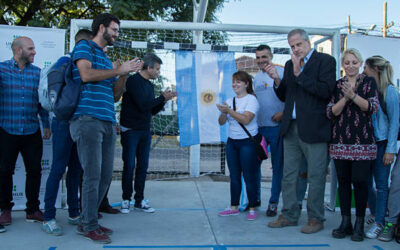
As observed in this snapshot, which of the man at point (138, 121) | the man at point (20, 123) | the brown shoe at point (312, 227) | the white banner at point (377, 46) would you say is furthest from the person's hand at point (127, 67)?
the white banner at point (377, 46)

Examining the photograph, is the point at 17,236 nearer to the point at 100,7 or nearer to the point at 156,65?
the point at 156,65

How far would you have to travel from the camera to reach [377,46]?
15.4 feet

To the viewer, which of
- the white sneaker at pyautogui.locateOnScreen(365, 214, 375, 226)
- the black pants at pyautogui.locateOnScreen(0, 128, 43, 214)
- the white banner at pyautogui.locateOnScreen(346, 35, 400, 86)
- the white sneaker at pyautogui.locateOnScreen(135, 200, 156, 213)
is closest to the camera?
the black pants at pyautogui.locateOnScreen(0, 128, 43, 214)

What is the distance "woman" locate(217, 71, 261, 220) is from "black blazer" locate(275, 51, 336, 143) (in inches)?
24.4

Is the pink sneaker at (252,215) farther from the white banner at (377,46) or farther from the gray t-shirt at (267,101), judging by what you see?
the white banner at (377,46)

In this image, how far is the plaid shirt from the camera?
3.65 metres

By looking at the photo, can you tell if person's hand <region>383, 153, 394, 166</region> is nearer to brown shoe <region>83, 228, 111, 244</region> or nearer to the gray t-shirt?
the gray t-shirt

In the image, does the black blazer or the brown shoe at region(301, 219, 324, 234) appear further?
the brown shoe at region(301, 219, 324, 234)

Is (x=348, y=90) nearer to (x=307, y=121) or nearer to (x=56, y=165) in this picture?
(x=307, y=121)

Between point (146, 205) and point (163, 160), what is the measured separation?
477 centimetres

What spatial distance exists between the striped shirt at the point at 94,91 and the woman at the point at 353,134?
2106 millimetres

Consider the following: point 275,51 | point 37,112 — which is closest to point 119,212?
point 37,112

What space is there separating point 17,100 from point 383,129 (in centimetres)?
375

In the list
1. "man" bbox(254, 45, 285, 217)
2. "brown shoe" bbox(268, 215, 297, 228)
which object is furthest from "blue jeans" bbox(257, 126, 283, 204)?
"brown shoe" bbox(268, 215, 297, 228)
